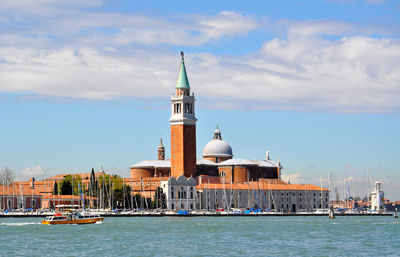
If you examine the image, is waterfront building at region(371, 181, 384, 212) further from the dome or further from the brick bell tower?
the brick bell tower

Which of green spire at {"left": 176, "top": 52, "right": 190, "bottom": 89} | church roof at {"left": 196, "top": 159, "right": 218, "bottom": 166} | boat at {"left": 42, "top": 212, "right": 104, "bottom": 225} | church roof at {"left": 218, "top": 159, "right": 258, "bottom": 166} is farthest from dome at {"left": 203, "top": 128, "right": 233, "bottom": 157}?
boat at {"left": 42, "top": 212, "right": 104, "bottom": 225}

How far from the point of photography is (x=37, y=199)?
341 ft

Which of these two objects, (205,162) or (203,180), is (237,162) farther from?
(203,180)

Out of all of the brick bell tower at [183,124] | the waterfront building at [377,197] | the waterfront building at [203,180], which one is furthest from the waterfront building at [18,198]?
the waterfront building at [377,197]

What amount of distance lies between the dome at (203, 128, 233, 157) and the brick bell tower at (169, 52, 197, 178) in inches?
608

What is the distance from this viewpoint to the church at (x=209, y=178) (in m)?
110

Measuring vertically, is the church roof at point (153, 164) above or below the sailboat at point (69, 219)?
above

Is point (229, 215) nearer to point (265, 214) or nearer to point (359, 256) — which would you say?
point (265, 214)

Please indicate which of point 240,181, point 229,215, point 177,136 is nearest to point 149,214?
point 229,215

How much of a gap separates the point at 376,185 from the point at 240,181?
22.3 meters

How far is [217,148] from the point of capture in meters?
127

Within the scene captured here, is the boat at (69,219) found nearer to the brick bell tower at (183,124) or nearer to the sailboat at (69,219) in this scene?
the sailboat at (69,219)

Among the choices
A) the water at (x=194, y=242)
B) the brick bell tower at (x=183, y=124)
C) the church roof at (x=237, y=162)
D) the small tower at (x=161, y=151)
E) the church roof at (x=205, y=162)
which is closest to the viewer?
the water at (x=194, y=242)

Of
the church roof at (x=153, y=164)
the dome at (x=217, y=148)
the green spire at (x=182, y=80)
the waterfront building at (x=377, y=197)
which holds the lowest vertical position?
the waterfront building at (x=377, y=197)
